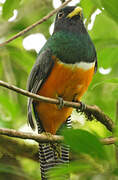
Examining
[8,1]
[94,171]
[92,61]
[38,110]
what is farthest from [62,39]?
[94,171]

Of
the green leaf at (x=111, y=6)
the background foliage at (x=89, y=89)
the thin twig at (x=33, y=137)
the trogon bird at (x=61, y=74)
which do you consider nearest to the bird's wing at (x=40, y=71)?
the trogon bird at (x=61, y=74)

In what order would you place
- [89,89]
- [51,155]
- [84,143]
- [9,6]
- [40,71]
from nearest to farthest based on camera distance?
1. [84,143]
2. [9,6]
3. [40,71]
4. [51,155]
5. [89,89]

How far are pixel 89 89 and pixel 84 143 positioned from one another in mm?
2771

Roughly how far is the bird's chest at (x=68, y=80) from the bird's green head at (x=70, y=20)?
0.54 metres

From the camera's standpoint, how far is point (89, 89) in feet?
13.6

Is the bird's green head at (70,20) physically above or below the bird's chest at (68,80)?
above

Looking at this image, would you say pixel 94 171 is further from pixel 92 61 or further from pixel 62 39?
pixel 62 39

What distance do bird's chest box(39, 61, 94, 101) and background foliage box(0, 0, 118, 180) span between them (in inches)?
5.5

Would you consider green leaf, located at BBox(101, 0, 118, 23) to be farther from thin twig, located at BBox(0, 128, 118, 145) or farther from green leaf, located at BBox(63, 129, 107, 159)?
thin twig, located at BBox(0, 128, 118, 145)

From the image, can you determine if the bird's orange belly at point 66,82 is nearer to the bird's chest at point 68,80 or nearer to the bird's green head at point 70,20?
the bird's chest at point 68,80

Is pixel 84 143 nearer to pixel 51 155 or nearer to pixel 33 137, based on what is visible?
pixel 33 137

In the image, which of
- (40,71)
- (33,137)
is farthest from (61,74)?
(33,137)

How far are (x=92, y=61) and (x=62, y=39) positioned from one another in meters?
0.38

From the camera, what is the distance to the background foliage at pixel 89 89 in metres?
1.40
